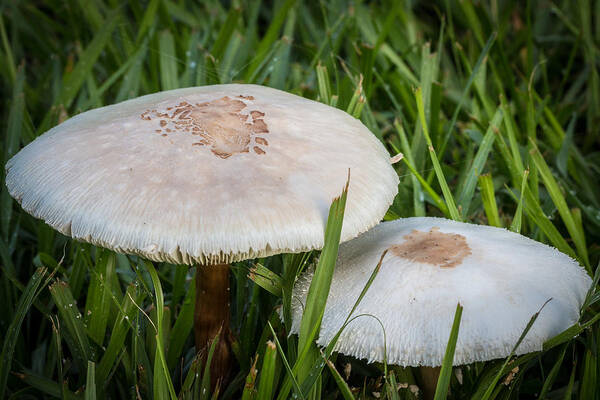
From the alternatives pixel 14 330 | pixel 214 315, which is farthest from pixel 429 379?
pixel 14 330

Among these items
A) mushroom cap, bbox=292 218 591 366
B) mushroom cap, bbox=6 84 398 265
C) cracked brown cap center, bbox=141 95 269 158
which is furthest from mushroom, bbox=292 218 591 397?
cracked brown cap center, bbox=141 95 269 158

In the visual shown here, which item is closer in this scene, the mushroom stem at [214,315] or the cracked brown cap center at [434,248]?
the cracked brown cap center at [434,248]

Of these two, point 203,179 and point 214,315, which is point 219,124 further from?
point 214,315

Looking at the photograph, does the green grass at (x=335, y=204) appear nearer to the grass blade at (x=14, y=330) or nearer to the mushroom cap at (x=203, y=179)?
the grass blade at (x=14, y=330)

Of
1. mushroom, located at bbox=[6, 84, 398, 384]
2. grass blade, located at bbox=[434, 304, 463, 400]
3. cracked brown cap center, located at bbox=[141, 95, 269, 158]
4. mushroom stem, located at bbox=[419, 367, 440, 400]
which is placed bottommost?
mushroom stem, located at bbox=[419, 367, 440, 400]

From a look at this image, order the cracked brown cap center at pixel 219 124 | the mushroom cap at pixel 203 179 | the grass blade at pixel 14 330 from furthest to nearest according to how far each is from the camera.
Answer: the grass blade at pixel 14 330
the cracked brown cap center at pixel 219 124
the mushroom cap at pixel 203 179

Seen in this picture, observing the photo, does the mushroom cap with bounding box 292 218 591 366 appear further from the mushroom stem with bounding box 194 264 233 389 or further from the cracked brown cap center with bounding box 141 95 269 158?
the cracked brown cap center with bounding box 141 95 269 158

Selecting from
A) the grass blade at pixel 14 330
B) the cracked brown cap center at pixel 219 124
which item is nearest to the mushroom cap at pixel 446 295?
the cracked brown cap center at pixel 219 124

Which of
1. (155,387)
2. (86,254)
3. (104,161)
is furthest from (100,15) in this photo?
(155,387)
